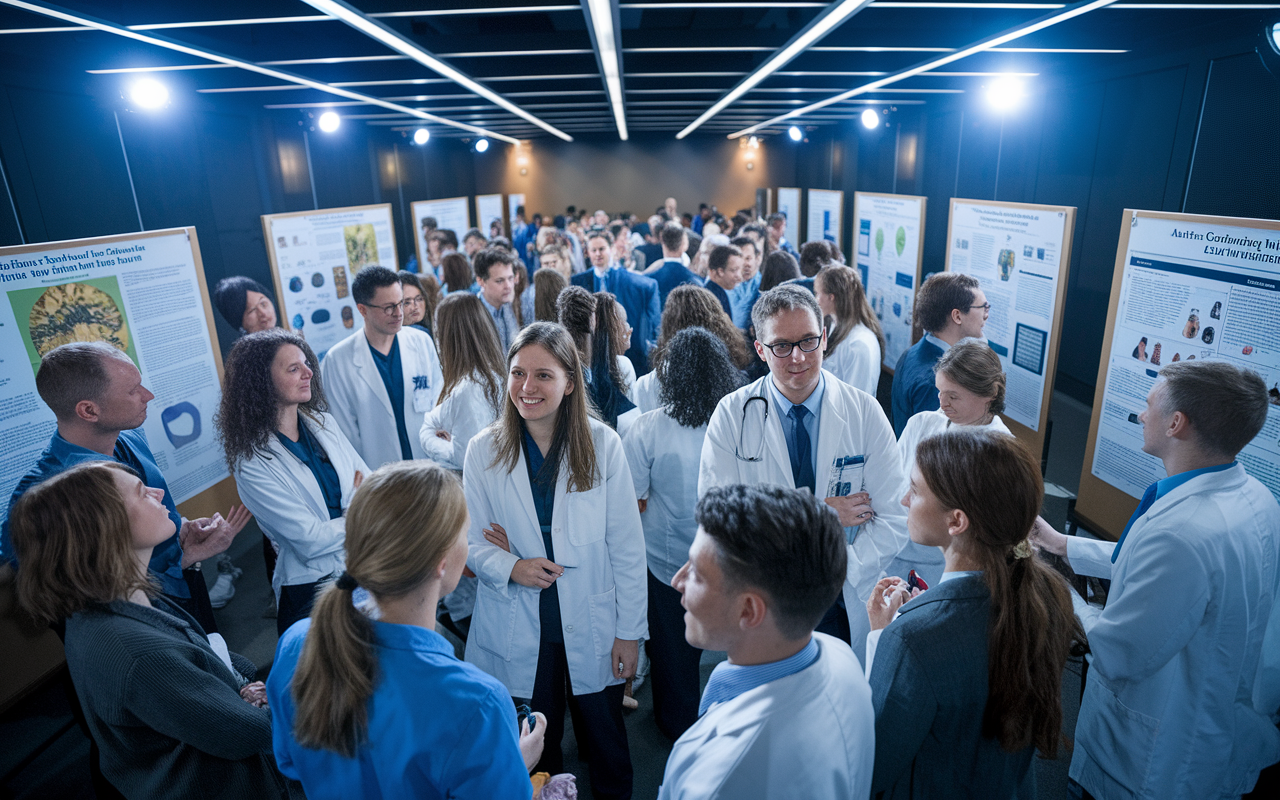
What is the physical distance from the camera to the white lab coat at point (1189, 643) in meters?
1.79

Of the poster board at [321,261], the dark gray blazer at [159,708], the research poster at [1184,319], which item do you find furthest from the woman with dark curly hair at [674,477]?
the poster board at [321,261]

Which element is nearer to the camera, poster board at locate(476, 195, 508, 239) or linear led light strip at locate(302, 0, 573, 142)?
linear led light strip at locate(302, 0, 573, 142)

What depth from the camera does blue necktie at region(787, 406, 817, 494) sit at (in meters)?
2.52

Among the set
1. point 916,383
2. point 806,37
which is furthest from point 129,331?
point 916,383

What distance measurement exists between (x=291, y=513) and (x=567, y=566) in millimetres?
1207

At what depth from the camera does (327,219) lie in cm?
586

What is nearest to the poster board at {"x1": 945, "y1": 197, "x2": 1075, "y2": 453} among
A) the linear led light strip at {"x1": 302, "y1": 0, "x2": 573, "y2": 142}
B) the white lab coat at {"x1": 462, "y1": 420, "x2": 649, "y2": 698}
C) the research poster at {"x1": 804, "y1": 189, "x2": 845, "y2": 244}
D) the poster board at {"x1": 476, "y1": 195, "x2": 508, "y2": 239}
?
the white lab coat at {"x1": 462, "y1": 420, "x2": 649, "y2": 698}

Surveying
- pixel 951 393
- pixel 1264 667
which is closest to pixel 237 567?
pixel 951 393

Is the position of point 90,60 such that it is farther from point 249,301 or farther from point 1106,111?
point 1106,111

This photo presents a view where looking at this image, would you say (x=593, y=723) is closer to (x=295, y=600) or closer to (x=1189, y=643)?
(x=295, y=600)

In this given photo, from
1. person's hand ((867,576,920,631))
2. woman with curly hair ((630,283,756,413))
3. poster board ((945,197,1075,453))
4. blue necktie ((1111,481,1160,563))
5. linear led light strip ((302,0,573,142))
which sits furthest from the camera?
poster board ((945,197,1075,453))

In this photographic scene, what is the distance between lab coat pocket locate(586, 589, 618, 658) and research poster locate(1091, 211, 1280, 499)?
245cm

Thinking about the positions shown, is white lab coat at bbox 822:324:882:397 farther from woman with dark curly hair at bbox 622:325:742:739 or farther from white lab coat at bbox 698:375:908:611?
white lab coat at bbox 698:375:908:611

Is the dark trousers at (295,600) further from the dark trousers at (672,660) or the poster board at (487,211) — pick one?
the poster board at (487,211)
